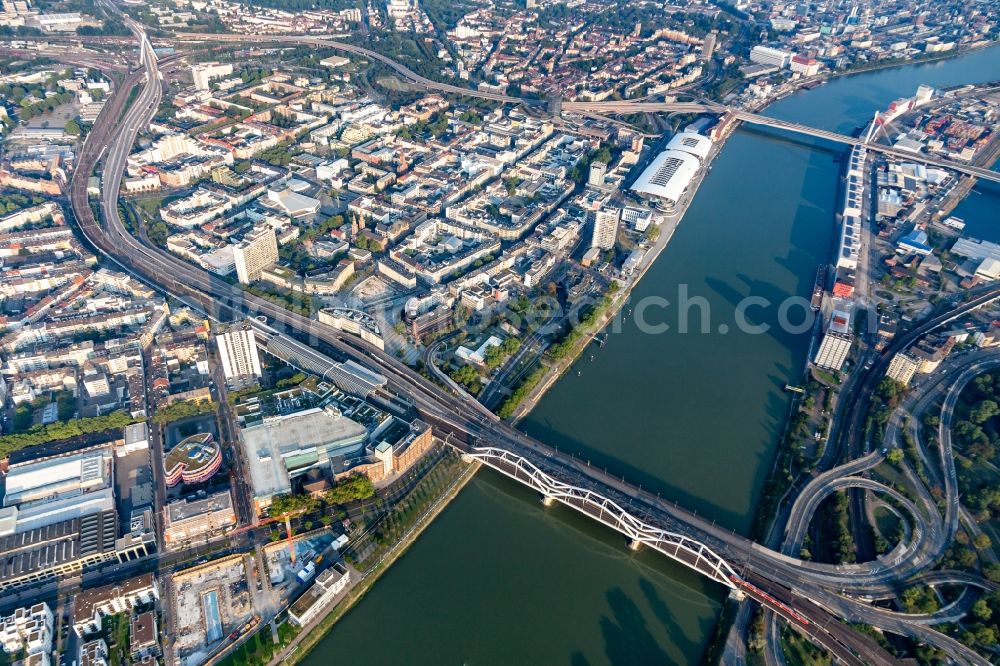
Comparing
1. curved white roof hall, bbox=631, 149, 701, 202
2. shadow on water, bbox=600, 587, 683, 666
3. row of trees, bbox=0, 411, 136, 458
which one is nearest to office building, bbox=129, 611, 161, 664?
row of trees, bbox=0, 411, 136, 458

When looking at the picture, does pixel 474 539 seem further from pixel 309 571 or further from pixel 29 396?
pixel 29 396

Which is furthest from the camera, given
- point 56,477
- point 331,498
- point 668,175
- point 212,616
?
point 668,175

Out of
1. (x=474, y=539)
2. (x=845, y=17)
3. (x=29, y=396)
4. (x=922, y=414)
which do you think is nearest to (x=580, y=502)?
(x=474, y=539)

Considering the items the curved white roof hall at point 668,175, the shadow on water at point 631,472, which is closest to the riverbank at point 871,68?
the curved white roof hall at point 668,175

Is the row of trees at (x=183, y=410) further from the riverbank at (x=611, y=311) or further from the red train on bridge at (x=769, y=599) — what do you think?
the red train on bridge at (x=769, y=599)

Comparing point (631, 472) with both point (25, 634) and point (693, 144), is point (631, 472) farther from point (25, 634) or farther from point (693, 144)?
point (693, 144)

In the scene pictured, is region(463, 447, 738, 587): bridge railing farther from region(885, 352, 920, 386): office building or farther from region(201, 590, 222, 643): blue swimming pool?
region(885, 352, 920, 386): office building

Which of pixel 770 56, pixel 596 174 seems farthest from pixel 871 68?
pixel 596 174
